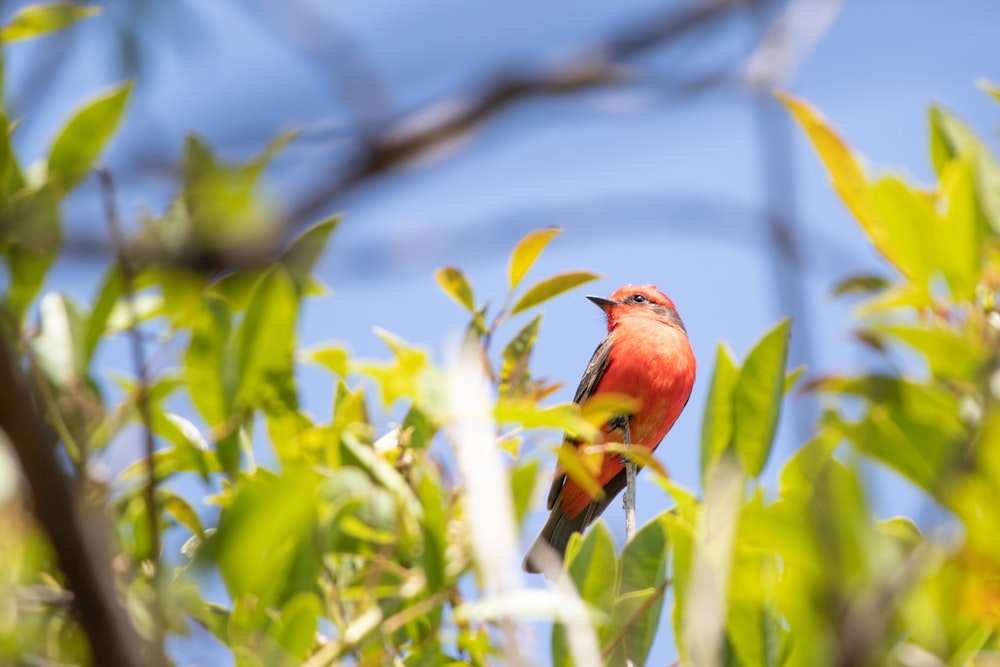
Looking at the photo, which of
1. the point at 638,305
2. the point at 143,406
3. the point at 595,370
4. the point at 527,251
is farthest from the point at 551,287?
the point at 638,305

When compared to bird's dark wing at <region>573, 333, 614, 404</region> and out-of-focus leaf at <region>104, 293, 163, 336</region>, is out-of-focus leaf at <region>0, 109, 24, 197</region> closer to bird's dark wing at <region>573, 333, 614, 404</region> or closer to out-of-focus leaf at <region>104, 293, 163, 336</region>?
out-of-focus leaf at <region>104, 293, 163, 336</region>

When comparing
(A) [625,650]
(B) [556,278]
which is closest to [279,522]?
(A) [625,650]

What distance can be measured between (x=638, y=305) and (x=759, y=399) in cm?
466

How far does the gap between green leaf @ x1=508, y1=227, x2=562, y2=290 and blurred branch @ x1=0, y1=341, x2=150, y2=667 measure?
57.7 inches

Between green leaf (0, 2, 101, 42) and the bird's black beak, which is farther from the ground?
green leaf (0, 2, 101, 42)

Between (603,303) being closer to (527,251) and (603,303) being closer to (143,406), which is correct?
(527,251)

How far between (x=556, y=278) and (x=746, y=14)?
1.30 metres

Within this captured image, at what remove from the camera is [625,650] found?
217 cm

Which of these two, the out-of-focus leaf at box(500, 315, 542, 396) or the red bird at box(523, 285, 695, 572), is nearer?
the out-of-focus leaf at box(500, 315, 542, 396)

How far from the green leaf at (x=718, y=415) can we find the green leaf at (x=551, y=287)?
624mm

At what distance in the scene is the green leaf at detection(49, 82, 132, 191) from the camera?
2.11 m

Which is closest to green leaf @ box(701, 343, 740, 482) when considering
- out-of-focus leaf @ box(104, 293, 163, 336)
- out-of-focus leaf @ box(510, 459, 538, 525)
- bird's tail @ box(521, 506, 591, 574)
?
out-of-focus leaf @ box(510, 459, 538, 525)

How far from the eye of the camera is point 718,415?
190 centimetres

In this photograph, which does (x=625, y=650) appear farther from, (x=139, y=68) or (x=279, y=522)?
(x=139, y=68)
